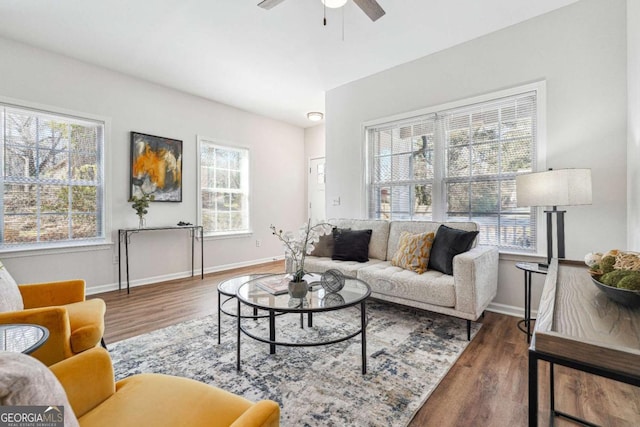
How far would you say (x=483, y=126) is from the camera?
3.14 metres

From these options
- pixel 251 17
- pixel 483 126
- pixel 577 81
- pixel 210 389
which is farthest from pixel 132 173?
pixel 577 81

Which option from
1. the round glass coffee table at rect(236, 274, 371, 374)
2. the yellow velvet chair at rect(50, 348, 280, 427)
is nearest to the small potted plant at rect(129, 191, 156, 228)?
the round glass coffee table at rect(236, 274, 371, 374)

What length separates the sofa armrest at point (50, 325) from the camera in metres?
1.43

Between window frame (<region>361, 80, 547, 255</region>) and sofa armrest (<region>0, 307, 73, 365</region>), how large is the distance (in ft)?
10.8

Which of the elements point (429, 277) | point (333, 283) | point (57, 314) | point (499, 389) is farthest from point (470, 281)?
point (57, 314)

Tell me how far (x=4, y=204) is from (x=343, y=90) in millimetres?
4197

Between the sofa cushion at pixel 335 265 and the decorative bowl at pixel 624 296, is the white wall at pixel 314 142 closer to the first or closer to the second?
the sofa cushion at pixel 335 265

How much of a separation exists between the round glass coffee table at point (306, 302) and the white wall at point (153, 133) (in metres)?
2.57

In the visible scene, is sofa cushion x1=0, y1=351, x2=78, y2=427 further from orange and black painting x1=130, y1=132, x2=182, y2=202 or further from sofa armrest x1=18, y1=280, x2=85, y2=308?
orange and black painting x1=130, y1=132, x2=182, y2=202

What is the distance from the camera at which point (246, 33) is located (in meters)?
3.02

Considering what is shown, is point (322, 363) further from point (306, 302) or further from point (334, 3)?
point (334, 3)

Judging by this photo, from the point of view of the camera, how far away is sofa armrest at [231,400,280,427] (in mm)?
779

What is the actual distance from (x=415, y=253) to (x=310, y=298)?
4.37ft

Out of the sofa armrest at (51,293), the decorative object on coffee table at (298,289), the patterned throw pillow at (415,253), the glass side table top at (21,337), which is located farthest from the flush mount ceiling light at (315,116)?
the glass side table top at (21,337)
